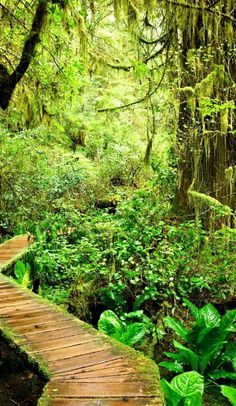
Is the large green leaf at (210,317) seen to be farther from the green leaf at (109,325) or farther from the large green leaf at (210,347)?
the green leaf at (109,325)

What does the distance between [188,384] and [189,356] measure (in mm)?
1020

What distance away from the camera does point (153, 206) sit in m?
6.14

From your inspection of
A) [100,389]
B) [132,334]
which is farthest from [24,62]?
[100,389]

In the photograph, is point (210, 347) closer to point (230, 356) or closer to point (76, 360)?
point (230, 356)

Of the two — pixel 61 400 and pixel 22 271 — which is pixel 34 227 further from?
pixel 61 400

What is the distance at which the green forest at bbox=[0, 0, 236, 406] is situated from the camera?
4562 millimetres

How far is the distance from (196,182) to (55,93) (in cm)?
269

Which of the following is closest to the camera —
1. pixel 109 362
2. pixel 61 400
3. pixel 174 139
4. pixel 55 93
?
pixel 61 400

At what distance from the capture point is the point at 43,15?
4.58 meters

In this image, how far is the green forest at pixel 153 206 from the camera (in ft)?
15.0

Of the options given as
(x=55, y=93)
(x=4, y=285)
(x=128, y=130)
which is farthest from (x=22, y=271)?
(x=128, y=130)

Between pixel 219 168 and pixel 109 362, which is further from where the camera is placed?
pixel 219 168

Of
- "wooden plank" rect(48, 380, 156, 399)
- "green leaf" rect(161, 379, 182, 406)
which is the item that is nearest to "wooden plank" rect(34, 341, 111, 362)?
"wooden plank" rect(48, 380, 156, 399)

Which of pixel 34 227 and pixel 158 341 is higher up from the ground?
pixel 34 227
